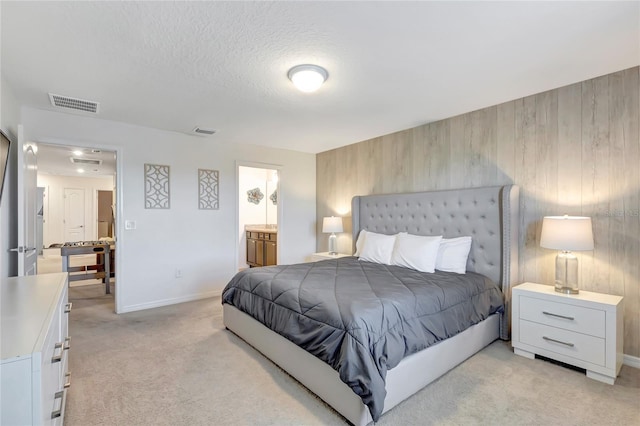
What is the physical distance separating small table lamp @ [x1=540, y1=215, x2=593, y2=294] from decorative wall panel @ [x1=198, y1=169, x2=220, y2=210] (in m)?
4.01

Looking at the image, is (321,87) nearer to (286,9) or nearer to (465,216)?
(286,9)

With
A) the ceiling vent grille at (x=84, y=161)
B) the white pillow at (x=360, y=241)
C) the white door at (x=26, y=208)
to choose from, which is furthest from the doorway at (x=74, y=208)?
the white pillow at (x=360, y=241)

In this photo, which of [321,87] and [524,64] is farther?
[321,87]

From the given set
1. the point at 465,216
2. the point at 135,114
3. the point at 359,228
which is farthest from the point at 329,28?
the point at 359,228

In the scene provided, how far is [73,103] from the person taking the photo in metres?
3.08

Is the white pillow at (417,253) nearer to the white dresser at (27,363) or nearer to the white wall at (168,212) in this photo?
the white wall at (168,212)

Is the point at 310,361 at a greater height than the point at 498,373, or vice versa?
the point at 310,361

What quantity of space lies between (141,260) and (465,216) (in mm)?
3995

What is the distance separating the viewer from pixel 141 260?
3.90m

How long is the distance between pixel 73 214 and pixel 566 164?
35.0 ft

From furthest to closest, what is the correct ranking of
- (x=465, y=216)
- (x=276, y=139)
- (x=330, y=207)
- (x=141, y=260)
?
(x=330, y=207) → (x=276, y=139) → (x=141, y=260) → (x=465, y=216)

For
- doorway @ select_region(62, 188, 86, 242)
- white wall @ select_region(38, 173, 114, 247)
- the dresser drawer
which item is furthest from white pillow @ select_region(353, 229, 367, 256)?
doorway @ select_region(62, 188, 86, 242)

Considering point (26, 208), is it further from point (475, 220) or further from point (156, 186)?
point (475, 220)

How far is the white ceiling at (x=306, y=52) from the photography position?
68.6 inches
